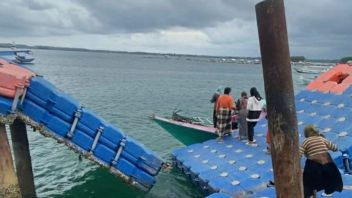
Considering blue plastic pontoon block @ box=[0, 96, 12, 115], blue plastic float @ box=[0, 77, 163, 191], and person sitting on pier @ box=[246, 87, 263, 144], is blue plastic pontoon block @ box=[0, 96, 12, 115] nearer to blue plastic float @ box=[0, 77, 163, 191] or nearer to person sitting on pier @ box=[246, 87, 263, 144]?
blue plastic float @ box=[0, 77, 163, 191]

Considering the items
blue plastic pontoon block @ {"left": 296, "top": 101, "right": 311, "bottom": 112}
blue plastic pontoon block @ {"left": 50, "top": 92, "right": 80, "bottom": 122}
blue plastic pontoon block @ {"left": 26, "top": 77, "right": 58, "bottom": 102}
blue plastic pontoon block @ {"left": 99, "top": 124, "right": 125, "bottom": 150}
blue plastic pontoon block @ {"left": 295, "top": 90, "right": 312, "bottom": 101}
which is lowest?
blue plastic pontoon block @ {"left": 296, "top": 101, "right": 311, "bottom": 112}

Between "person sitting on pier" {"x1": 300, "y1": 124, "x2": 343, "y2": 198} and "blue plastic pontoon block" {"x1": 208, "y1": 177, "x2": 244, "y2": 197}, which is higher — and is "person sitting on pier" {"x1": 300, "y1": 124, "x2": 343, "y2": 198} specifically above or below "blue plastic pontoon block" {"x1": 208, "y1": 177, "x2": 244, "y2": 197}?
above

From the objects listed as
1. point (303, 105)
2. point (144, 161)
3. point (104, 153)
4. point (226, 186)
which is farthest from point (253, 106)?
point (104, 153)

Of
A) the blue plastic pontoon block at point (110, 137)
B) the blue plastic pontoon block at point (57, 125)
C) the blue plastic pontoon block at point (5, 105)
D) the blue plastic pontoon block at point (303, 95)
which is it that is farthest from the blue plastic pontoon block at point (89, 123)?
the blue plastic pontoon block at point (303, 95)

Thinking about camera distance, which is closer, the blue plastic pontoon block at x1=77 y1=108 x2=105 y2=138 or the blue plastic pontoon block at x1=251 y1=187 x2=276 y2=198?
the blue plastic pontoon block at x1=251 y1=187 x2=276 y2=198

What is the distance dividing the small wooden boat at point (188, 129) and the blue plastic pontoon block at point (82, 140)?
6962mm

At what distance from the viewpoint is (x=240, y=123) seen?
52.3 ft

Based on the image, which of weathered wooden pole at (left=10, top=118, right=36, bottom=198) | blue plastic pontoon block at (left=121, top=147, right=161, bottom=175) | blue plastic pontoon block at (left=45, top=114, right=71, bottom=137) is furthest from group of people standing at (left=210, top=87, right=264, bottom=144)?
weathered wooden pole at (left=10, top=118, right=36, bottom=198)

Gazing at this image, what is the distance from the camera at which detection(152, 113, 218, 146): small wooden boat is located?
61.3 ft

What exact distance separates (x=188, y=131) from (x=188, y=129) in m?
0.13

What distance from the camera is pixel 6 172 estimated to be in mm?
11250

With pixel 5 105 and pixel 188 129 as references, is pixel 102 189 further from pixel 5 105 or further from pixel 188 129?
pixel 188 129

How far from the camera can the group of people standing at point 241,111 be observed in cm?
1488

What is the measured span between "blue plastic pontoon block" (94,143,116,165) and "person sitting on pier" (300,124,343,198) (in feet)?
18.4
